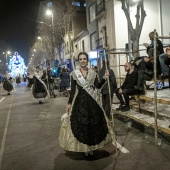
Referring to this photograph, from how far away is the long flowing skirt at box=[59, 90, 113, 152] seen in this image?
5.08m

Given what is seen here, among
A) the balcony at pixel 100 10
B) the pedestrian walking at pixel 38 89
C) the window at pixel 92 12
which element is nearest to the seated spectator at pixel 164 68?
the pedestrian walking at pixel 38 89

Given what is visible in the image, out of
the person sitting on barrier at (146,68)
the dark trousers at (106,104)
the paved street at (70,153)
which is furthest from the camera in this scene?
the person sitting on barrier at (146,68)

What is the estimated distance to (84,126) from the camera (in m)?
5.09

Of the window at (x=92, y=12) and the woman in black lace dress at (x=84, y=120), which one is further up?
the window at (x=92, y=12)

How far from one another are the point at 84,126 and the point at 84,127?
0.06 ft

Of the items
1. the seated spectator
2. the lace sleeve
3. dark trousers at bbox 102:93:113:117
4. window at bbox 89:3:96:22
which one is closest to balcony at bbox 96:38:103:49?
window at bbox 89:3:96:22

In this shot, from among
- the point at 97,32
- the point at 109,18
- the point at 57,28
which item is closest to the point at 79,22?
the point at 57,28

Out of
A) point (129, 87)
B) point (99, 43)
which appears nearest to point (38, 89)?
point (129, 87)

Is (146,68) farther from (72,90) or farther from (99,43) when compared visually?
(99,43)

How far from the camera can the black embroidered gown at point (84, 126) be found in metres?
5.08

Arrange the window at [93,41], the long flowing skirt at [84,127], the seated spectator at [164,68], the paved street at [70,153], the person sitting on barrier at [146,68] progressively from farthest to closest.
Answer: the window at [93,41]
the person sitting on barrier at [146,68]
the seated spectator at [164,68]
the long flowing skirt at [84,127]
the paved street at [70,153]

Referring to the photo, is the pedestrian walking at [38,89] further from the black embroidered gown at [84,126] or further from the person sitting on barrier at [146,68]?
the black embroidered gown at [84,126]

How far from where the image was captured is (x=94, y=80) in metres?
5.47

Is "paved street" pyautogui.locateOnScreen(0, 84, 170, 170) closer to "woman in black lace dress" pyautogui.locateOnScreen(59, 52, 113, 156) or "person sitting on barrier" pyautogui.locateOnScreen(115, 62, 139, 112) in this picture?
"woman in black lace dress" pyautogui.locateOnScreen(59, 52, 113, 156)
